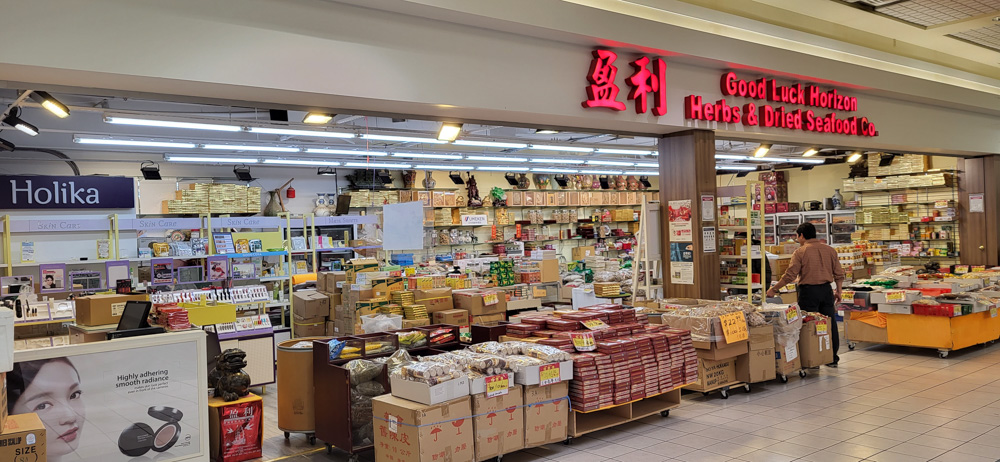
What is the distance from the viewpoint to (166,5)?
4.37m

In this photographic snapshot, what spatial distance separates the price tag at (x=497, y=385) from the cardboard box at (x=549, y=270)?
23.2ft

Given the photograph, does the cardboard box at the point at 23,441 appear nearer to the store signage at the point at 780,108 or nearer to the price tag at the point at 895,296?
the store signage at the point at 780,108

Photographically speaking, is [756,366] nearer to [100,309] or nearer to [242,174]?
[100,309]

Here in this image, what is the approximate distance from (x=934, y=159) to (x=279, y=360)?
13716mm

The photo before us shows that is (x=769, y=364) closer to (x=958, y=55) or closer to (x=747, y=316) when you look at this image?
(x=747, y=316)

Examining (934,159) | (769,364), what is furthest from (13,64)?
(934,159)

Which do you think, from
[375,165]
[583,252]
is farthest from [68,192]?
[583,252]

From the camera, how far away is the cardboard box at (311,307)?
8617 mm

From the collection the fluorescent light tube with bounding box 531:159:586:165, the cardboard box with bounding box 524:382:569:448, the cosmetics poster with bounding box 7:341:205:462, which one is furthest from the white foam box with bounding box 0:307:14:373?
the fluorescent light tube with bounding box 531:159:586:165

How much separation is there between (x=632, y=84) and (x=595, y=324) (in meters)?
2.66

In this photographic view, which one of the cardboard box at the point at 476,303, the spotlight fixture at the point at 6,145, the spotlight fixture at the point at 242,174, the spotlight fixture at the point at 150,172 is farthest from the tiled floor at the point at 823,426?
the spotlight fixture at the point at 242,174

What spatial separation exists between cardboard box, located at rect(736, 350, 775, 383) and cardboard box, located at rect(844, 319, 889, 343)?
2732 mm

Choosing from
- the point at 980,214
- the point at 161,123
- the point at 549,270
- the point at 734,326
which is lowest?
the point at 734,326

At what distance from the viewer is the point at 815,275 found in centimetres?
757
